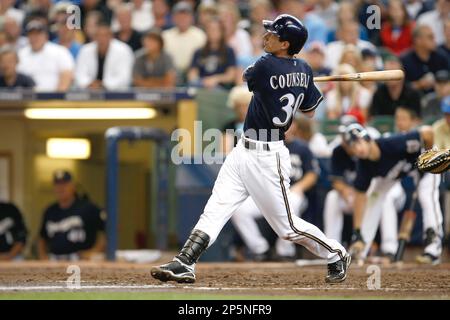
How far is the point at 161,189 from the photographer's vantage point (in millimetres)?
11695

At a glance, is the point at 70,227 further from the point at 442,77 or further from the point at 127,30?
the point at 442,77

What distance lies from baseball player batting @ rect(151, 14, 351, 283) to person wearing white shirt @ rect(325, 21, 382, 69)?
5432 mm

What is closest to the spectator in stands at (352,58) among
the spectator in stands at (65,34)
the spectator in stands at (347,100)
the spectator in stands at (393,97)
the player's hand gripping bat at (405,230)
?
the spectator in stands at (347,100)

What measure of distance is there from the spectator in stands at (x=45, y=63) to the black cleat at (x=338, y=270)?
5.89m

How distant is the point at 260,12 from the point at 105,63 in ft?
7.08

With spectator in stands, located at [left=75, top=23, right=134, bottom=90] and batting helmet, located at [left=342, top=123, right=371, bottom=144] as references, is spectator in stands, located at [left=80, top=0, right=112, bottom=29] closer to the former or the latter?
spectator in stands, located at [left=75, top=23, right=134, bottom=90]

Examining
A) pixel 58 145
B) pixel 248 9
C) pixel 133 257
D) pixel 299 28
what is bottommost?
pixel 133 257

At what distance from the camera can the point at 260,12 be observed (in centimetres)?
1353

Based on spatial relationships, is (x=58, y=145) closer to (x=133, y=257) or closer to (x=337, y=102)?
(x=133, y=257)

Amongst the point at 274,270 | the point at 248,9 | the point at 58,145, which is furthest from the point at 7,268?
the point at 248,9

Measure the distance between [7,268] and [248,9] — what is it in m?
6.39

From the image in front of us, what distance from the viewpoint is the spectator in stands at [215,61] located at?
41.0ft

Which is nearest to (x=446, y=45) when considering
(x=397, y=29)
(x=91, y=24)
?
(x=397, y=29)

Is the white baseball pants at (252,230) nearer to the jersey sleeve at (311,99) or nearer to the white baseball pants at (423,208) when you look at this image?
the white baseball pants at (423,208)
